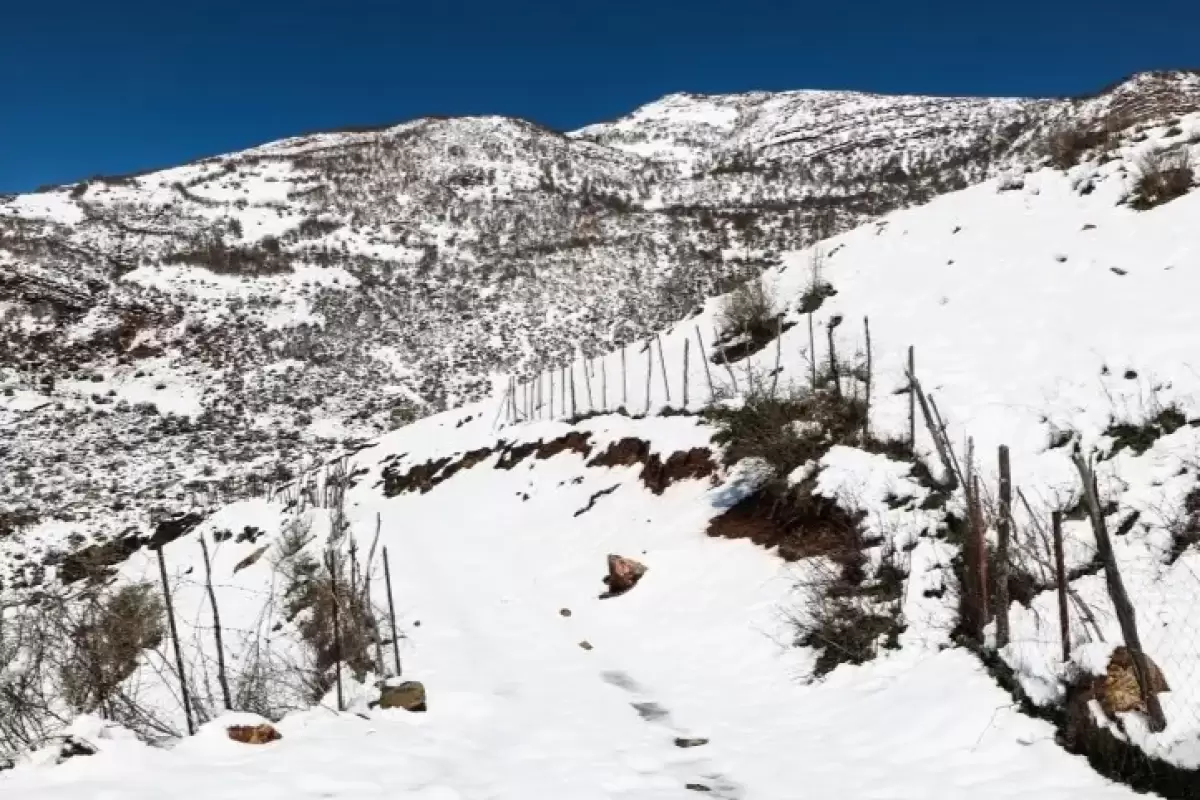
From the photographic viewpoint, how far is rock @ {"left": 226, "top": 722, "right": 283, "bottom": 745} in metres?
6.22

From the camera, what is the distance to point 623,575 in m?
13.0

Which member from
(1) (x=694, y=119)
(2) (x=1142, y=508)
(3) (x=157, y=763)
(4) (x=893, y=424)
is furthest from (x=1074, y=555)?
(1) (x=694, y=119)

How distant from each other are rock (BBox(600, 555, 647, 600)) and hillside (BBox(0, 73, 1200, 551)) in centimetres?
2088

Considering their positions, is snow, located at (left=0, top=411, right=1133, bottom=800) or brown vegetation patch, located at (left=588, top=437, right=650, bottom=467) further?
brown vegetation patch, located at (left=588, top=437, right=650, bottom=467)

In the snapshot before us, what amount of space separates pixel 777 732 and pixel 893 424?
25.5 feet

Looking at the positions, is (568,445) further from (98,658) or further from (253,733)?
(253,733)

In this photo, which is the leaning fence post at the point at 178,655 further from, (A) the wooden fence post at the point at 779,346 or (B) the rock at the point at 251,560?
(B) the rock at the point at 251,560

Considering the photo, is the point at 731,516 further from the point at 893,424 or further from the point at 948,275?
the point at 948,275

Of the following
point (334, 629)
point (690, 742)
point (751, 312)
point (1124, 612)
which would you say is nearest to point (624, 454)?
point (751, 312)

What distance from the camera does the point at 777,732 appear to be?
7.28 meters

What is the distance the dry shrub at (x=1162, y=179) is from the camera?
57.3 ft

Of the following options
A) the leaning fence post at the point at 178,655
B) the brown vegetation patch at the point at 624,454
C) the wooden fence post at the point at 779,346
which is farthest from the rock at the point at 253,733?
the wooden fence post at the point at 779,346

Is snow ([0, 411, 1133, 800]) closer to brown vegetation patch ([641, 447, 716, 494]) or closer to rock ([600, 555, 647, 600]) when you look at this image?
rock ([600, 555, 647, 600])

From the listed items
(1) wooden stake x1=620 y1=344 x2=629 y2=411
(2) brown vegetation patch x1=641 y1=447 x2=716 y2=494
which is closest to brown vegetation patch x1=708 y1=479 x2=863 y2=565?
(2) brown vegetation patch x1=641 y1=447 x2=716 y2=494
